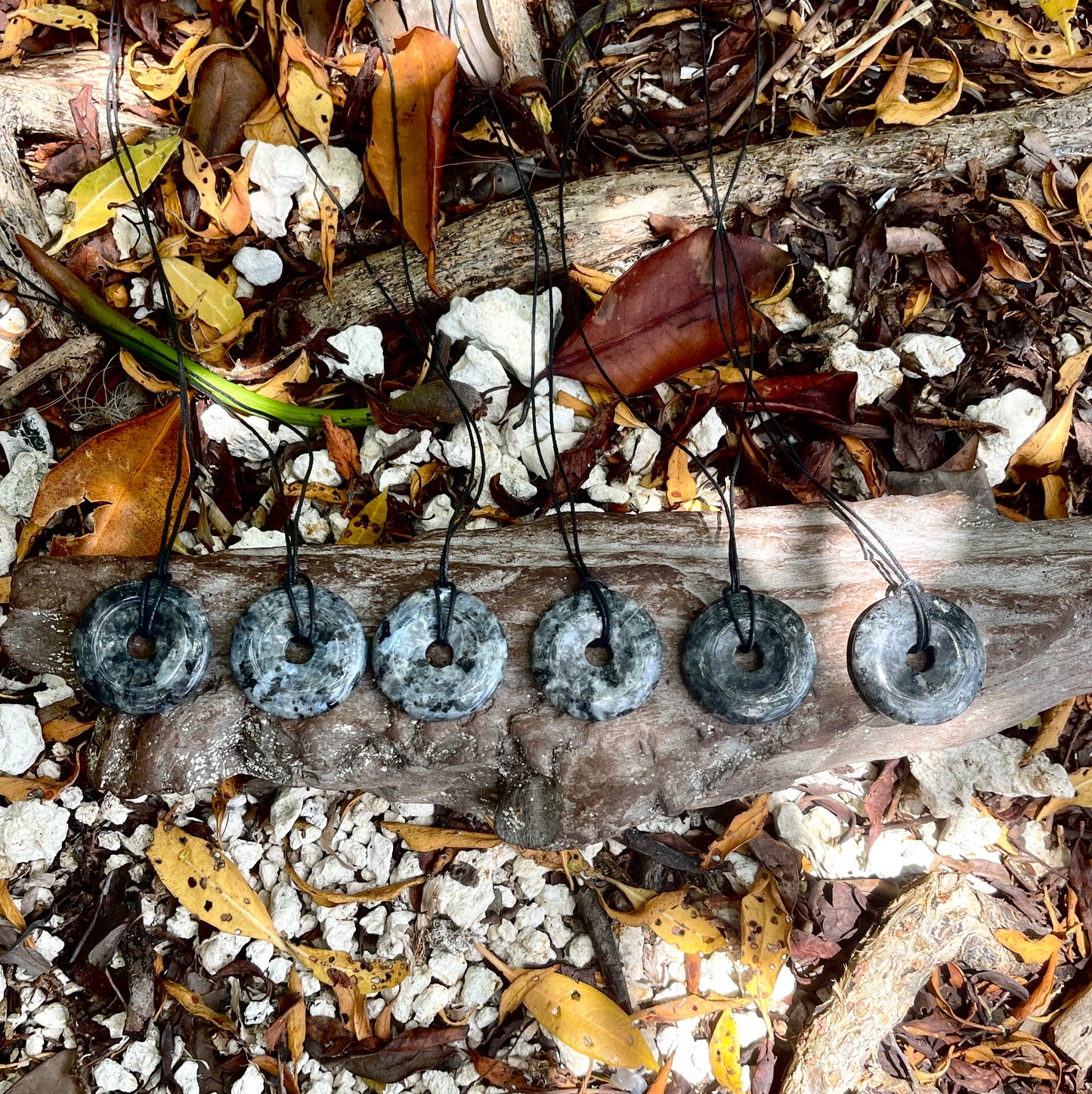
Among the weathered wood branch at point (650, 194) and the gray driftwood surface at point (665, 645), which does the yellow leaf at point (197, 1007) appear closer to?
the gray driftwood surface at point (665, 645)

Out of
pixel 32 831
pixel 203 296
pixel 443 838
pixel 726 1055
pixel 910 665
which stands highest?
pixel 203 296

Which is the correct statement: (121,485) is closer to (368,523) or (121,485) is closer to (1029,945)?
(368,523)

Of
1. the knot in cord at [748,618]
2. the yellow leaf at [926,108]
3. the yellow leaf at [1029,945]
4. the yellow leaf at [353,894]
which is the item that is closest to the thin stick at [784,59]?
the yellow leaf at [926,108]

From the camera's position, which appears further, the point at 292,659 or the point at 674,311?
the point at 674,311

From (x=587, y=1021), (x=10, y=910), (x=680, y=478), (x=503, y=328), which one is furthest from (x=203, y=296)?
(x=587, y=1021)

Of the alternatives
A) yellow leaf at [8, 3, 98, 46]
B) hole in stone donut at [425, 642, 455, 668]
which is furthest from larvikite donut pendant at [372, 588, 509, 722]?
yellow leaf at [8, 3, 98, 46]

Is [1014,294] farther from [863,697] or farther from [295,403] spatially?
[295,403]

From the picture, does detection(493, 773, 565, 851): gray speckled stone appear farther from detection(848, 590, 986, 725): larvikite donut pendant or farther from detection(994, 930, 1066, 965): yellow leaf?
detection(994, 930, 1066, 965): yellow leaf
